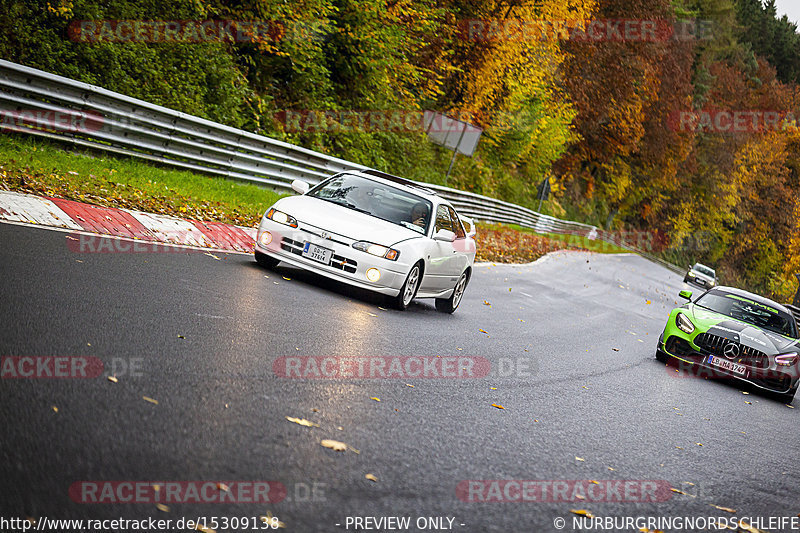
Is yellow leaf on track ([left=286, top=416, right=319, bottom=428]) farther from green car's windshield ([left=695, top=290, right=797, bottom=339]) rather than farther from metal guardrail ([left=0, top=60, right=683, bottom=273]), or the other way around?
green car's windshield ([left=695, top=290, right=797, bottom=339])

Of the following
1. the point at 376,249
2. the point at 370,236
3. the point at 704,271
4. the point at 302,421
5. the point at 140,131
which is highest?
the point at 140,131

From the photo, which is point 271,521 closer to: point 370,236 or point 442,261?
point 370,236

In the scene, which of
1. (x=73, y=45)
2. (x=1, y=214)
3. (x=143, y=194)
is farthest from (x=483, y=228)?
(x=1, y=214)

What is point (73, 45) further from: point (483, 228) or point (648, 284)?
point (648, 284)

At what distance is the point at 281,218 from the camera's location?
10836 mm

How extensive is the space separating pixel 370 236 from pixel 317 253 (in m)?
0.69

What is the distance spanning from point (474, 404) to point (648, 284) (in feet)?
93.9

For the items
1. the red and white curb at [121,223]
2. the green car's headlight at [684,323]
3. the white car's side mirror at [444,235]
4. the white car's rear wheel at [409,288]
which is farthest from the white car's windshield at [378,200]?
the green car's headlight at [684,323]

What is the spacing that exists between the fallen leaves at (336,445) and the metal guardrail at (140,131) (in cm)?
1003

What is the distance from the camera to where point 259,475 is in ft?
14.1

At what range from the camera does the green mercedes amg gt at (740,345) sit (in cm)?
1231

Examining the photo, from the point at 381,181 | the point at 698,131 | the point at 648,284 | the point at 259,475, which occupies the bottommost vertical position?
the point at 648,284

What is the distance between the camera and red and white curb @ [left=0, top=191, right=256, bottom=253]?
33.0 ft

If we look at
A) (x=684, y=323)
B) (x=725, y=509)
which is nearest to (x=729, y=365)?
(x=684, y=323)
